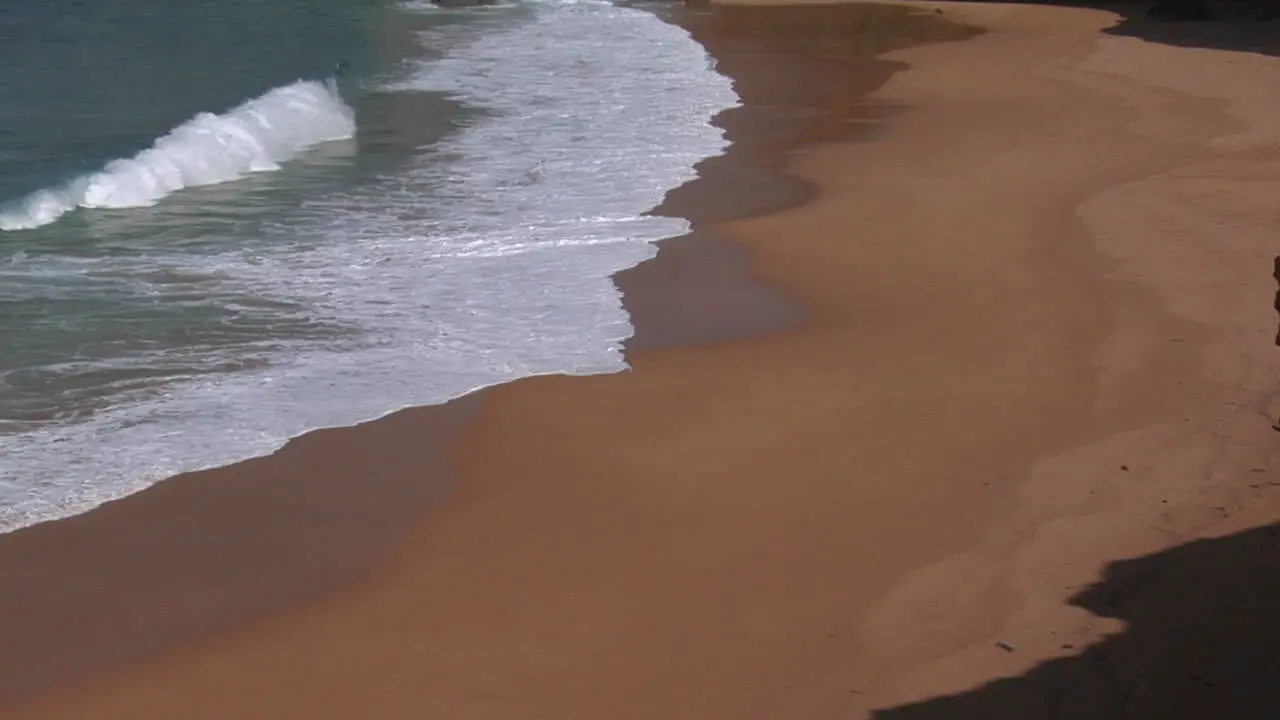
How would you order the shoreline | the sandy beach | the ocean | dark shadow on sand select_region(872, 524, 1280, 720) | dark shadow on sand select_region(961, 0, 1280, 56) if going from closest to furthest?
dark shadow on sand select_region(872, 524, 1280, 720), the sandy beach, the shoreline, the ocean, dark shadow on sand select_region(961, 0, 1280, 56)

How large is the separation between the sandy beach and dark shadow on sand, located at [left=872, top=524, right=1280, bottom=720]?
0.04 feet

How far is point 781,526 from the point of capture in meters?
6.44

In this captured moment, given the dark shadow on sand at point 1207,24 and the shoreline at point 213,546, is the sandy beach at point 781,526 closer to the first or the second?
the shoreline at point 213,546

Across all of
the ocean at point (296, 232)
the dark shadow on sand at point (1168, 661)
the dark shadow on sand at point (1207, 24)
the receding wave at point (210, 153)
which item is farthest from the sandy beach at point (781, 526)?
the dark shadow on sand at point (1207, 24)

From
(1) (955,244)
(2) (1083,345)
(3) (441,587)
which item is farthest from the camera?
(1) (955,244)

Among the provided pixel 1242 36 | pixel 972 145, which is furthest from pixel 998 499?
pixel 1242 36

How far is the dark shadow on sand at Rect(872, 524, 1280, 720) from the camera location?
→ 15.5 ft

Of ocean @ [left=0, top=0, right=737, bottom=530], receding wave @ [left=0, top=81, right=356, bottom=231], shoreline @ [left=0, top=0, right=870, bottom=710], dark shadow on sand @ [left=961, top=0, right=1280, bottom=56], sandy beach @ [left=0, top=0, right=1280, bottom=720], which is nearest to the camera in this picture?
sandy beach @ [left=0, top=0, right=1280, bottom=720]

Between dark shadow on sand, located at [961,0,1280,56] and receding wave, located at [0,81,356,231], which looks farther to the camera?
dark shadow on sand, located at [961,0,1280,56]

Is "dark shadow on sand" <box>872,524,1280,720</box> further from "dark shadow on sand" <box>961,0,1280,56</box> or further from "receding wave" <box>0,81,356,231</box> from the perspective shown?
Answer: "dark shadow on sand" <box>961,0,1280,56</box>

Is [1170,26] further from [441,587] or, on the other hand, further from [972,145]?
[441,587]

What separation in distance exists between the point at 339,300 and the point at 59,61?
607 inches

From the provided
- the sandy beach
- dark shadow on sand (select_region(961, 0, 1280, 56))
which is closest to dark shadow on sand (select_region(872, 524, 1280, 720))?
the sandy beach

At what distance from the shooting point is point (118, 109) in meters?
18.6
